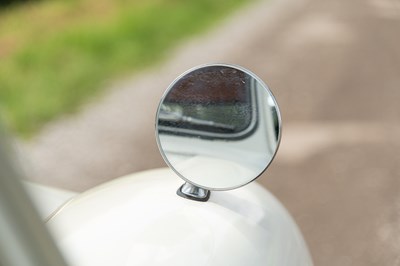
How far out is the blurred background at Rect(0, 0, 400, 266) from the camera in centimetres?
349

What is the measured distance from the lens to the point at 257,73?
5312mm

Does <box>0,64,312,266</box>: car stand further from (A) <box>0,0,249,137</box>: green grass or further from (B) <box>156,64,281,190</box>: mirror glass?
(A) <box>0,0,249,137</box>: green grass

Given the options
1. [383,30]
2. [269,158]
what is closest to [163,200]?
[269,158]

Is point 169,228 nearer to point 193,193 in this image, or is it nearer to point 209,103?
point 193,193

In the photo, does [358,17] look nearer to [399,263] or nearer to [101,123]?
[101,123]

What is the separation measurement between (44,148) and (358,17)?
4.34 m

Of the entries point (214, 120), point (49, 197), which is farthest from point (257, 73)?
point (214, 120)

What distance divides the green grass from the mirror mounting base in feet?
10.5

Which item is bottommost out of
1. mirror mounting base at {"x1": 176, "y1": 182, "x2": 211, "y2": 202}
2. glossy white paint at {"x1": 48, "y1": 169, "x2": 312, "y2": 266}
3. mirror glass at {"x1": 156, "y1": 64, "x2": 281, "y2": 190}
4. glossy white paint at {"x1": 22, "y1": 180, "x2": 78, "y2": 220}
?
glossy white paint at {"x1": 22, "y1": 180, "x2": 78, "y2": 220}

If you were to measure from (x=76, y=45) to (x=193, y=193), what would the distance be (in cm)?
477

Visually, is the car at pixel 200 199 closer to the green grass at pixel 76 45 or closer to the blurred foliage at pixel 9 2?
the green grass at pixel 76 45

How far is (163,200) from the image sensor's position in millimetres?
1333

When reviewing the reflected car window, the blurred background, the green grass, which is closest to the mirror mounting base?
the reflected car window

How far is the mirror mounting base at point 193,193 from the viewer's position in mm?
1359
